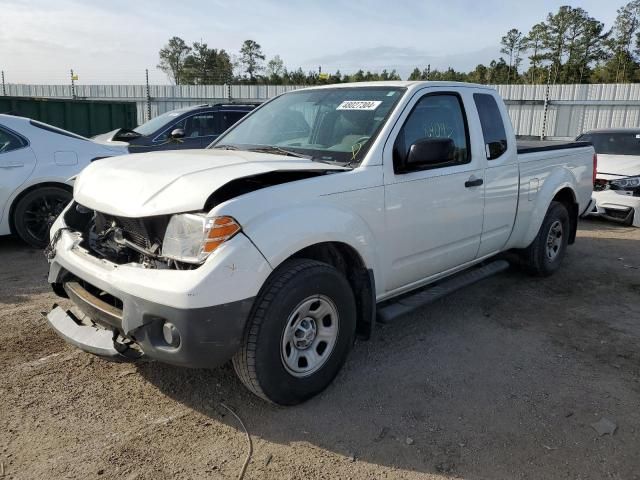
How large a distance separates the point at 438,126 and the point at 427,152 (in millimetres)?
710

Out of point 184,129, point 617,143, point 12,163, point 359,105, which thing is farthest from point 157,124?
point 617,143

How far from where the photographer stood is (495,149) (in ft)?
15.1

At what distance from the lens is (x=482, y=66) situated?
4966cm

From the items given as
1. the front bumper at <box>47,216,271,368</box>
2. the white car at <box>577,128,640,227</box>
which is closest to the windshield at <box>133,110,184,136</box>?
the front bumper at <box>47,216,271,368</box>

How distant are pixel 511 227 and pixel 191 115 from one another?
6.43 meters

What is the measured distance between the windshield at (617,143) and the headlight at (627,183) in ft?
4.25

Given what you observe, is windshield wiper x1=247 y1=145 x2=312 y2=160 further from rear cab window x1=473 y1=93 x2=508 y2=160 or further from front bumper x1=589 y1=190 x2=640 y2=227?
front bumper x1=589 y1=190 x2=640 y2=227

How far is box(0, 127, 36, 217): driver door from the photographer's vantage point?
19.7 ft

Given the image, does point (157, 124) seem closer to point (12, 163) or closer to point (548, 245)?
point (12, 163)

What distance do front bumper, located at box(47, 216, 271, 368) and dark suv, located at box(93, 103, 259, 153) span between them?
629 centimetres

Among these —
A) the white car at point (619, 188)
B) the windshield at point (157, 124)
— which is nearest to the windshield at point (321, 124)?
the windshield at point (157, 124)

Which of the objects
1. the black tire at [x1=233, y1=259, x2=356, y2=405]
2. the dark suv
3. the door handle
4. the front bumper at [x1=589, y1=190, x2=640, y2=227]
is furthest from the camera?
the dark suv

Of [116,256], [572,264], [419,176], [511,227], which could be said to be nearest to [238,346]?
[116,256]

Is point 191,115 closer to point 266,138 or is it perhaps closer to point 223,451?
point 266,138
